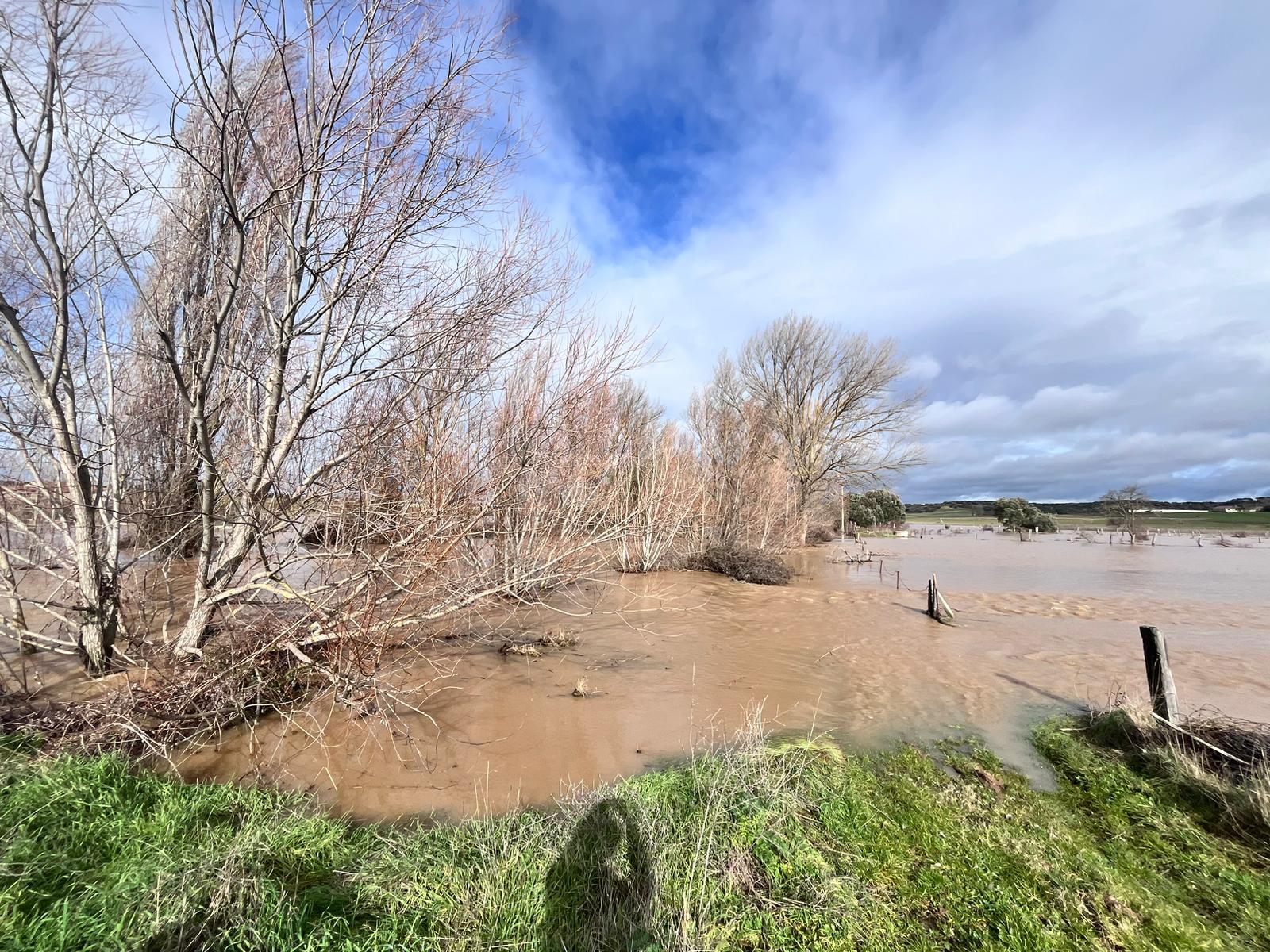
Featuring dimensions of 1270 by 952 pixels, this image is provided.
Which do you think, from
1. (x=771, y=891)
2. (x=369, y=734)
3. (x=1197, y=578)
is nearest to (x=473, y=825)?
(x=771, y=891)

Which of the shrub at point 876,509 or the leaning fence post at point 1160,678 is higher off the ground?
the shrub at point 876,509

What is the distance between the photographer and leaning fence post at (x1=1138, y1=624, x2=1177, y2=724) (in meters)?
5.40

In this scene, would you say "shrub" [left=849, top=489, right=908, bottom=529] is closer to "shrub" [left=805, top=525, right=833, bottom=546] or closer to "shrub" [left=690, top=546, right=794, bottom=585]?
"shrub" [left=805, top=525, right=833, bottom=546]

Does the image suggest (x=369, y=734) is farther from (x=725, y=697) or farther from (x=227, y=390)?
(x=725, y=697)

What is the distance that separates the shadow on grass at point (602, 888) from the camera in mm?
2691

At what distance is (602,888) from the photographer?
116 inches

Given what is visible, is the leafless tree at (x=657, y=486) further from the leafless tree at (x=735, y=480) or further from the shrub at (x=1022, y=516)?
the shrub at (x=1022, y=516)

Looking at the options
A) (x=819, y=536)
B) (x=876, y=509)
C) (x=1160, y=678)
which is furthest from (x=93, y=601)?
(x=876, y=509)

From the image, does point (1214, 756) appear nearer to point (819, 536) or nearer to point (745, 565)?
point (745, 565)

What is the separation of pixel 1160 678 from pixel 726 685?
478 cm

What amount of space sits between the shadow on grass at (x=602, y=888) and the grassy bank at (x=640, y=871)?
0.01m

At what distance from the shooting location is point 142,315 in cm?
665

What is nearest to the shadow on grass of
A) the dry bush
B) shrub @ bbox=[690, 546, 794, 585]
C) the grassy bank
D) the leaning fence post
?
the grassy bank

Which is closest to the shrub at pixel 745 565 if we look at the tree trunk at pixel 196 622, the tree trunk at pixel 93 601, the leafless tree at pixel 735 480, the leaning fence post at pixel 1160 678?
the leafless tree at pixel 735 480
